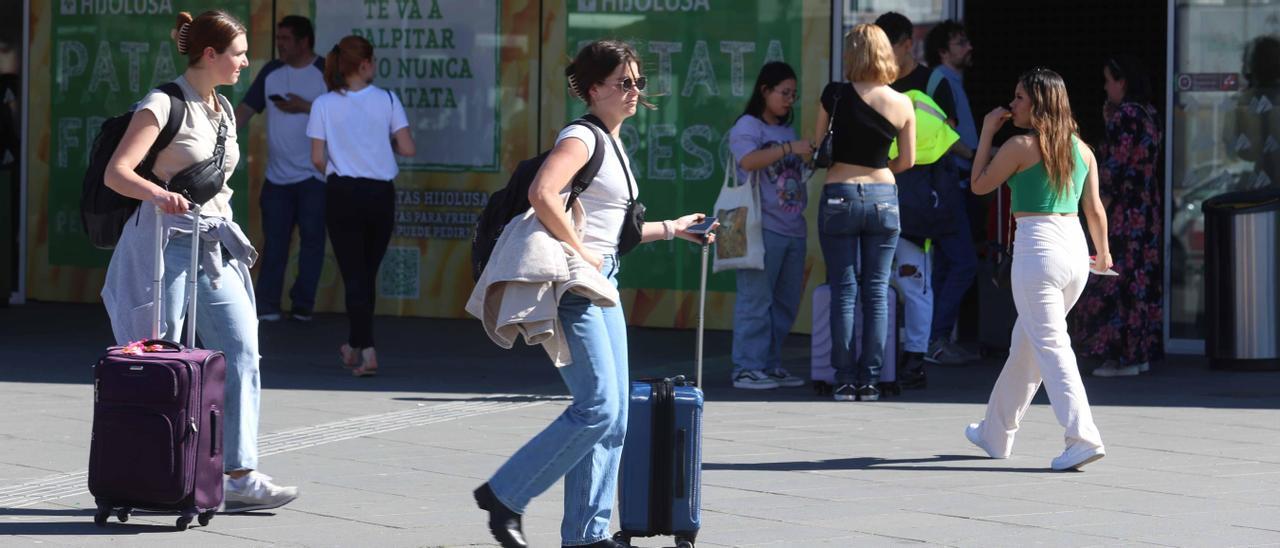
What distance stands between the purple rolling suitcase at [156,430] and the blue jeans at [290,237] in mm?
7196

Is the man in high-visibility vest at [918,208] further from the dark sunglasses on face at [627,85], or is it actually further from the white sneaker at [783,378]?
the dark sunglasses on face at [627,85]

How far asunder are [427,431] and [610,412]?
321cm

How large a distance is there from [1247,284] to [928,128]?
2.48 m

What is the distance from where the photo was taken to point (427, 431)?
8.70m

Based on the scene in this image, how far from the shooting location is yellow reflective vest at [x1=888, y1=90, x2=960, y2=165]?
10016mm

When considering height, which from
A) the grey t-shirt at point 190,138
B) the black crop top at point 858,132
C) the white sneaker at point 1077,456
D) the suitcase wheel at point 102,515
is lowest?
the suitcase wheel at point 102,515

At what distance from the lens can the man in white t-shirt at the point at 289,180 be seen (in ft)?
43.5

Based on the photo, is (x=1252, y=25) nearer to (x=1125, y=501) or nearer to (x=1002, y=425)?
(x=1002, y=425)

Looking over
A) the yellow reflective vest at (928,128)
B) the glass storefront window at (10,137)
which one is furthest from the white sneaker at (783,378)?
the glass storefront window at (10,137)

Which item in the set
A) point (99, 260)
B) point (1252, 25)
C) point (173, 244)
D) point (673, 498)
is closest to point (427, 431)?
point (173, 244)

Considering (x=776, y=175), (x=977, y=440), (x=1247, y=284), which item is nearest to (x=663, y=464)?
(x=977, y=440)

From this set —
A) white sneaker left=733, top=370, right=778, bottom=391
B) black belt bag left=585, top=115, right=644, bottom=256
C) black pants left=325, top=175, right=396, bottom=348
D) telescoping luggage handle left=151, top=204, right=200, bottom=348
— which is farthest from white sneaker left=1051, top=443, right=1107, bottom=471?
black pants left=325, top=175, right=396, bottom=348

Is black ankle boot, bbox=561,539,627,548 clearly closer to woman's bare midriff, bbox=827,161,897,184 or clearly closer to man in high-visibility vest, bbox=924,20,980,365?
woman's bare midriff, bbox=827,161,897,184

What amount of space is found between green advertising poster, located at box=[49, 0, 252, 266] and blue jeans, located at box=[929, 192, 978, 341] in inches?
220
